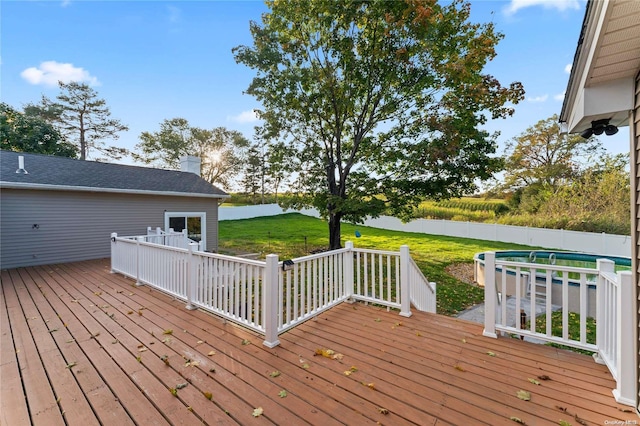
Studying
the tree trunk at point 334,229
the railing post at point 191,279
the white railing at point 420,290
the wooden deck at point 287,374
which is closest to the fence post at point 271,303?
the wooden deck at point 287,374

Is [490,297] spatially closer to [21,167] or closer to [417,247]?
[417,247]

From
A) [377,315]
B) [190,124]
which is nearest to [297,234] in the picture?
[377,315]

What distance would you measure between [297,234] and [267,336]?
13462 mm

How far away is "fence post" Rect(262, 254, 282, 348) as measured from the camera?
3.11 meters

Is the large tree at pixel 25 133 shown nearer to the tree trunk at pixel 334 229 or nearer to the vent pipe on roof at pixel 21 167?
the vent pipe on roof at pixel 21 167

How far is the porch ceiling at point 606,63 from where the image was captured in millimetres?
1572

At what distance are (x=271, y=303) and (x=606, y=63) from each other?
139 inches

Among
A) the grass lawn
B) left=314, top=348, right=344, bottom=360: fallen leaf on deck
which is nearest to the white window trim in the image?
the grass lawn

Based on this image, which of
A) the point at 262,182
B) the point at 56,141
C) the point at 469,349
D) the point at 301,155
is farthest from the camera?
the point at 262,182

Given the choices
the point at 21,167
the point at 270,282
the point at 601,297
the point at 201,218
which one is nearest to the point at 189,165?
the point at 201,218

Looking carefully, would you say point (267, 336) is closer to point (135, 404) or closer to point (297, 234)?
point (135, 404)

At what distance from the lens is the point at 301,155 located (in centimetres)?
1035

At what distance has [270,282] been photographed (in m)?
3.13

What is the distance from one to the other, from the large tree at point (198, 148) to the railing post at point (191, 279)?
23.3 meters
